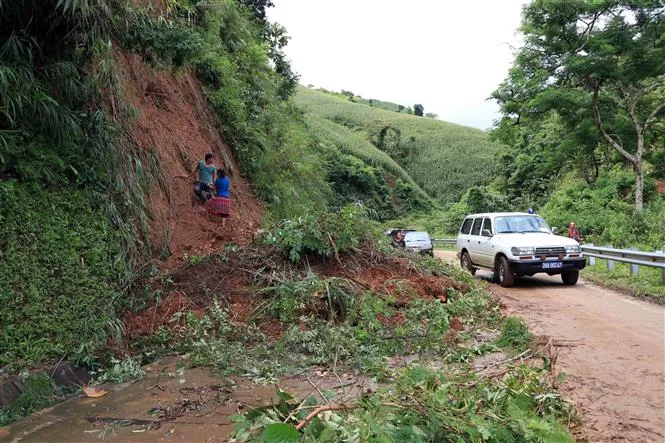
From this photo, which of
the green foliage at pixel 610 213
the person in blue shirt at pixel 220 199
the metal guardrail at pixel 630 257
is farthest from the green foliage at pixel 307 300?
the green foliage at pixel 610 213

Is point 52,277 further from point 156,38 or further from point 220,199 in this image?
point 220,199

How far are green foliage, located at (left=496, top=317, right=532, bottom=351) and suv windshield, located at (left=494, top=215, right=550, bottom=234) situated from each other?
6.45m

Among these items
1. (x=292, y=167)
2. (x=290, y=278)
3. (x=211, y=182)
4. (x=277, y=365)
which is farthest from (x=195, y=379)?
(x=292, y=167)

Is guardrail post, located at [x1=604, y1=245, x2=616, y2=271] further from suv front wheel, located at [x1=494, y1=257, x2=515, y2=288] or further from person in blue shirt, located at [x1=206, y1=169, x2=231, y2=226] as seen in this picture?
person in blue shirt, located at [x1=206, y1=169, x2=231, y2=226]

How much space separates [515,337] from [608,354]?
3.25 feet

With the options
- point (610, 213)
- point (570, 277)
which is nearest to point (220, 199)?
point (570, 277)

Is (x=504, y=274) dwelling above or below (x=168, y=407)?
above

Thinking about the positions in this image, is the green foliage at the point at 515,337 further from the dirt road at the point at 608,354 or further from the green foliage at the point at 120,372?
the green foliage at the point at 120,372

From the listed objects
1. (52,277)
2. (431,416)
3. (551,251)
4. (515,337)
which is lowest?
(515,337)

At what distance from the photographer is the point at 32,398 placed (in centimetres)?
496

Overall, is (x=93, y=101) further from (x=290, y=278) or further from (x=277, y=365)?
(x=277, y=365)

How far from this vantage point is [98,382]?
555cm

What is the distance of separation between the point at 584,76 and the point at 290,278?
676 inches

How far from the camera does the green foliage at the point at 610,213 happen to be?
1783 centimetres
